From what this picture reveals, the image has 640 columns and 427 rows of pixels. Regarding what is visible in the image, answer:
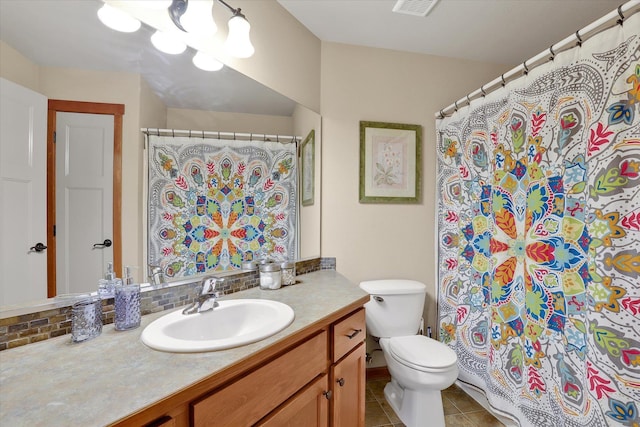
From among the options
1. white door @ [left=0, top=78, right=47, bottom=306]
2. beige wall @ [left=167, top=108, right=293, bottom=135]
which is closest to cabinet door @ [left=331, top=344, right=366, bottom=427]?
white door @ [left=0, top=78, right=47, bottom=306]

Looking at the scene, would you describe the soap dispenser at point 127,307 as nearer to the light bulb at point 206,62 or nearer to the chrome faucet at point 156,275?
the chrome faucet at point 156,275

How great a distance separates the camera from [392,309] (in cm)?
181

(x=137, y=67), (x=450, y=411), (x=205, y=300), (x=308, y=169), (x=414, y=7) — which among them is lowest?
(x=450, y=411)

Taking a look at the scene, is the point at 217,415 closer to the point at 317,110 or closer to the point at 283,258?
the point at 283,258

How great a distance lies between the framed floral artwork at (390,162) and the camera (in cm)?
201

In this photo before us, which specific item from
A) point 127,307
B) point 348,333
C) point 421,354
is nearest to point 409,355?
point 421,354

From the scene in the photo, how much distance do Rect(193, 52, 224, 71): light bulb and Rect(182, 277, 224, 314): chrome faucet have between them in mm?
943

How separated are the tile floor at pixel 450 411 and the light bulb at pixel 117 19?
221cm

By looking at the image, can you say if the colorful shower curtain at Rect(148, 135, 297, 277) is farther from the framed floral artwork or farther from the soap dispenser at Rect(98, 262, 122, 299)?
the framed floral artwork

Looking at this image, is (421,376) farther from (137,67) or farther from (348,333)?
(137,67)

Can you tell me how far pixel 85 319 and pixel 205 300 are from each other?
0.35m

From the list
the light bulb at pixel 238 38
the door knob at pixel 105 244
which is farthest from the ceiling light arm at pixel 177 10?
the door knob at pixel 105 244

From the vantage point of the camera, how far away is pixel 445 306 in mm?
2006

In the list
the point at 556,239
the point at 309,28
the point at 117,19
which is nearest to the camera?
the point at 117,19
